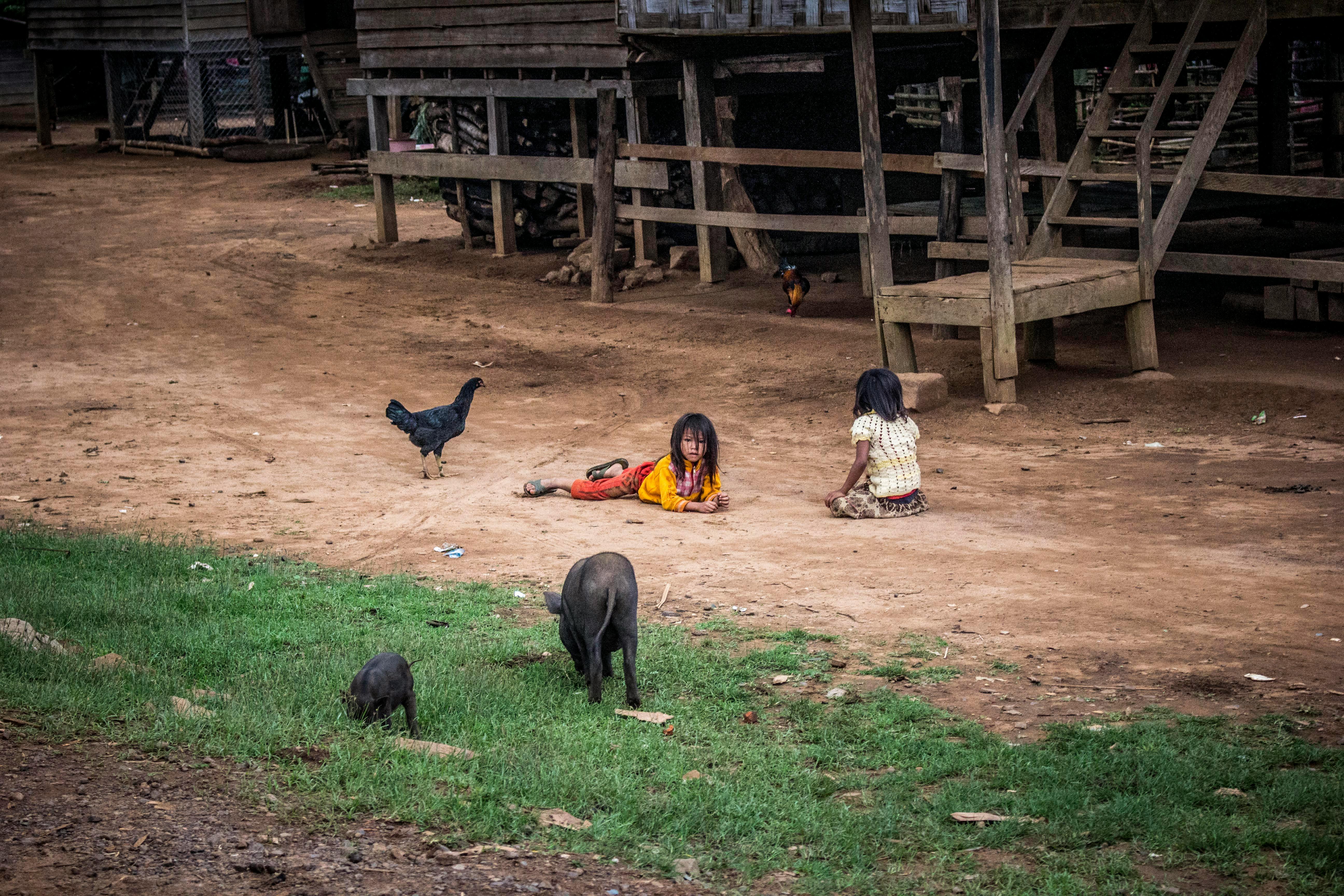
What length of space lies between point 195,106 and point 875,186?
80.7 ft

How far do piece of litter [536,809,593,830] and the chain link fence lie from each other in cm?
2905

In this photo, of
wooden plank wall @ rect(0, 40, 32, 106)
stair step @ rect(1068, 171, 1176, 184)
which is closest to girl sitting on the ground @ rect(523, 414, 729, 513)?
stair step @ rect(1068, 171, 1176, 184)

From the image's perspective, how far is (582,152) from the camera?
62.4 ft

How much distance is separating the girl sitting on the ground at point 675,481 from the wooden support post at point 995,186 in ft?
A: 9.44

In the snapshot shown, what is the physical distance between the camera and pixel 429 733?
488 cm

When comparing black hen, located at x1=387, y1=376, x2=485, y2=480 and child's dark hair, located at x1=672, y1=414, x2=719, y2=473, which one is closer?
child's dark hair, located at x1=672, y1=414, x2=719, y2=473

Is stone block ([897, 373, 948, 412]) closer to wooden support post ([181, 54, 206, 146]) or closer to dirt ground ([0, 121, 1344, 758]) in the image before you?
dirt ground ([0, 121, 1344, 758])

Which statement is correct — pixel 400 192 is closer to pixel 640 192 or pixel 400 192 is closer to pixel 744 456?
pixel 640 192

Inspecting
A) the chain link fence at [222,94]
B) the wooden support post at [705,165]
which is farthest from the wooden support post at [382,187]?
the chain link fence at [222,94]

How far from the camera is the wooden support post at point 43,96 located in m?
33.1

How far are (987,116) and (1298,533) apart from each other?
4.50 metres

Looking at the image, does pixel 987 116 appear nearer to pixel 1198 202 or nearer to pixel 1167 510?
pixel 1167 510

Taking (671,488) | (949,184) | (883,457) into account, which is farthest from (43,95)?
(883,457)

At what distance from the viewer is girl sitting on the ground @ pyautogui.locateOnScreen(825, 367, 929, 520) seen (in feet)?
26.9
